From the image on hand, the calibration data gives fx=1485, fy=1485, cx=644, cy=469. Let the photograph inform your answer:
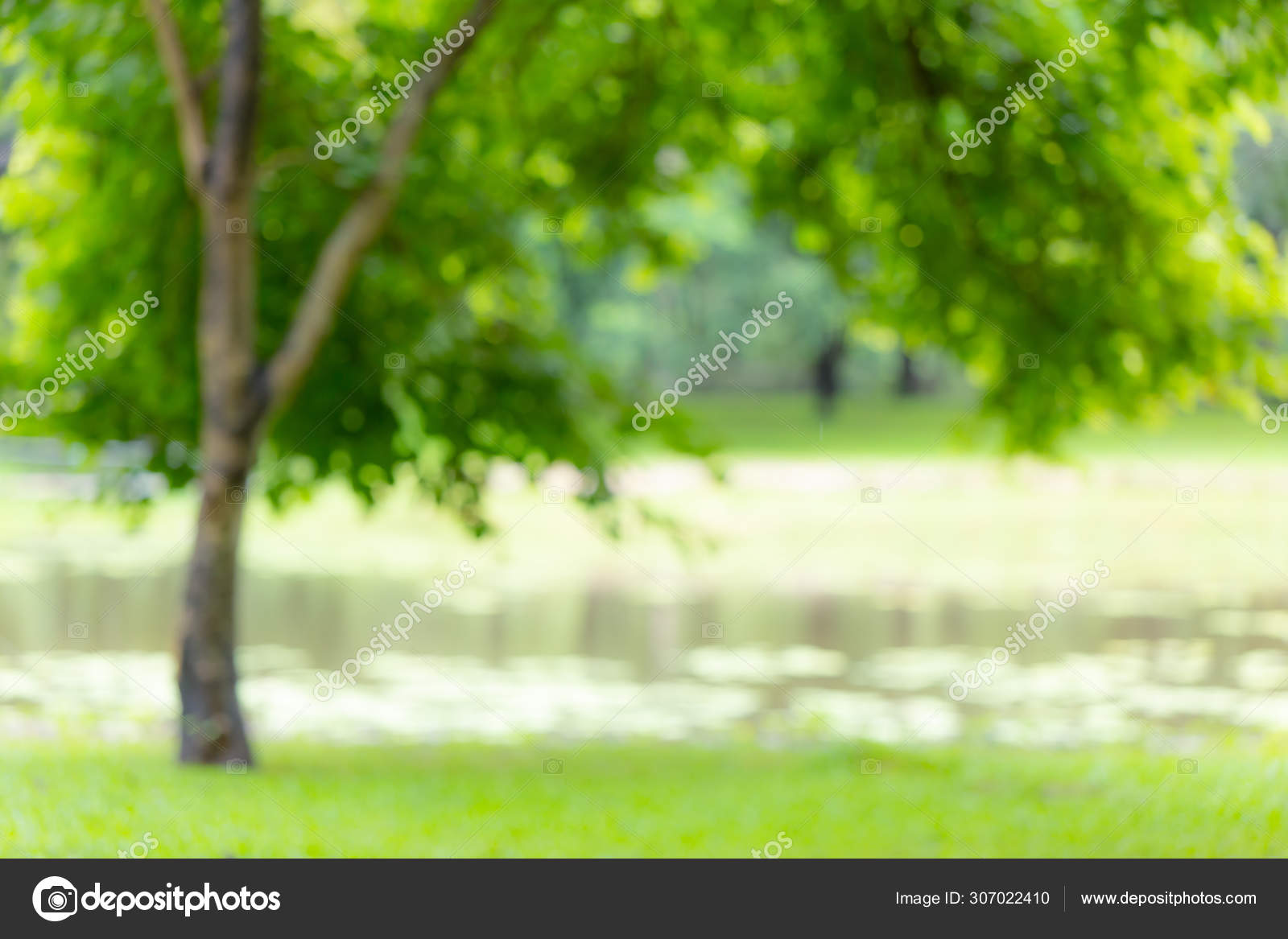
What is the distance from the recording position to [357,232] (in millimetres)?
8297

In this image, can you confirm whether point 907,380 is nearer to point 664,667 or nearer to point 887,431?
point 887,431

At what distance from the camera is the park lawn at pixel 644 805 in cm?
627

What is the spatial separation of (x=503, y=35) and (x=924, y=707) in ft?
20.0

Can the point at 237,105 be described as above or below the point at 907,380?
below

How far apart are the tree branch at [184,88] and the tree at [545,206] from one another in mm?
158

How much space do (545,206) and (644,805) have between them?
14.4 feet

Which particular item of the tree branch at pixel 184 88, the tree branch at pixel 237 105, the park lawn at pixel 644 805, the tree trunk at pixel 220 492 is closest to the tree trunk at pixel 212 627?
the tree trunk at pixel 220 492
